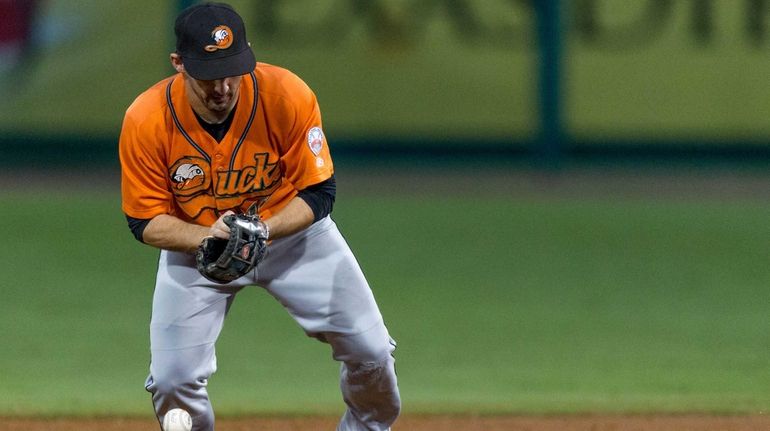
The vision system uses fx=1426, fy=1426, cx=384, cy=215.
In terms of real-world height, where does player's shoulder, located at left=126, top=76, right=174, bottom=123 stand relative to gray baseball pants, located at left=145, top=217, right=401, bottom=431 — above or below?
above

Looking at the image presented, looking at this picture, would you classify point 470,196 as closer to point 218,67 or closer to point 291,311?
point 291,311

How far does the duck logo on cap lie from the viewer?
5055mm

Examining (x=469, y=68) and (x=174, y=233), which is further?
(x=469, y=68)

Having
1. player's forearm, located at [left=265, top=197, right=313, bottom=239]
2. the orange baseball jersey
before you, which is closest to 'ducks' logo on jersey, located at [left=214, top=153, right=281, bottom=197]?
the orange baseball jersey

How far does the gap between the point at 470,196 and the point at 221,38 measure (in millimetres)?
7079

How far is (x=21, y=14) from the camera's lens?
12.9 meters

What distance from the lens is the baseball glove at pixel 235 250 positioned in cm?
508

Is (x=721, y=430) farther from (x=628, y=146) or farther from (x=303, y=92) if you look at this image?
(x=628, y=146)

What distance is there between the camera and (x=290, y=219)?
212 inches

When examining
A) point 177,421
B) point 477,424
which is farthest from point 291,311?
point 477,424

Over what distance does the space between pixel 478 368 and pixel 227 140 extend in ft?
8.55

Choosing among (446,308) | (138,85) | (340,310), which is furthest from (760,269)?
(138,85)

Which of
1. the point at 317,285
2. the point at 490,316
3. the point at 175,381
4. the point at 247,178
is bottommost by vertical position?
the point at 490,316

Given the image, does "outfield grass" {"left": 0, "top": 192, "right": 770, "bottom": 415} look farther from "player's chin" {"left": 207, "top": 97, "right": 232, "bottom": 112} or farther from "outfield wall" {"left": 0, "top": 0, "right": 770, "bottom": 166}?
"player's chin" {"left": 207, "top": 97, "right": 232, "bottom": 112}
